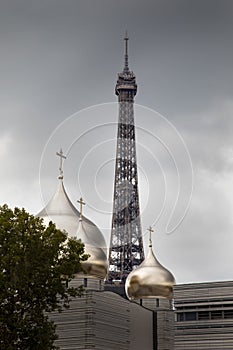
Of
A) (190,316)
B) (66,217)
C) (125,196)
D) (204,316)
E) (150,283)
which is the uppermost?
(125,196)

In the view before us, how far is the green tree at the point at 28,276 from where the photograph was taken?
30.9 m

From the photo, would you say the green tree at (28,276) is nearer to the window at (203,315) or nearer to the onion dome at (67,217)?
the onion dome at (67,217)

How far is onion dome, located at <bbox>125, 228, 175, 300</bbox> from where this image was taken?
46.8m

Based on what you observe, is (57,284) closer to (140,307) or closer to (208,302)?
(140,307)

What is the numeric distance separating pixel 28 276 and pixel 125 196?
6483 centimetres

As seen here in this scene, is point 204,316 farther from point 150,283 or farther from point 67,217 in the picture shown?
point 67,217

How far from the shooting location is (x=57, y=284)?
3177 centimetres

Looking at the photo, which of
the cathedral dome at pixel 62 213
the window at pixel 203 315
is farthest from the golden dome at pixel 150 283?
the cathedral dome at pixel 62 213

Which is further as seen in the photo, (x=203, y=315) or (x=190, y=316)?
(x=190, y=316)

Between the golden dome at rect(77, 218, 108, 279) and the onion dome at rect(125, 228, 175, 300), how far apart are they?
4.37 meters

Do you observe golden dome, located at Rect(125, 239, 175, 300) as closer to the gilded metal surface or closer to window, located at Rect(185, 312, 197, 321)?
the gilded metal surface

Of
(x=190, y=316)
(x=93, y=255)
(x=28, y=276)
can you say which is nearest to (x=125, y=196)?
(x=190, y=316)

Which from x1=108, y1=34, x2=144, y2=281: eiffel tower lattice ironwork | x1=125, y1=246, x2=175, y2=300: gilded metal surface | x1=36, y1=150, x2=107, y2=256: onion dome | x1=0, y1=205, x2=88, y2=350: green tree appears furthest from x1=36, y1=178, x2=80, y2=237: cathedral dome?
x1=108, y1=34, x2=144, y2=281: eiffel tower lattice ironwork

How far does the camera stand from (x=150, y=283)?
46.9 meters
